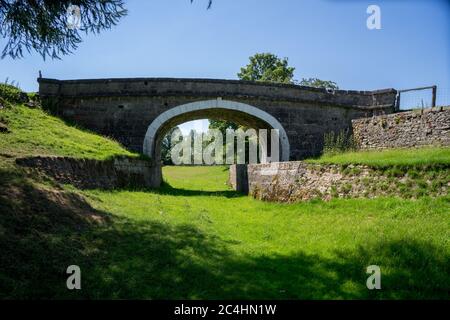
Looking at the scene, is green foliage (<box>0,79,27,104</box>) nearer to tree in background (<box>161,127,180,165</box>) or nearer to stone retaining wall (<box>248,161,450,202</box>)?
stone retaining wall (<box>248,161,450,202</box>)

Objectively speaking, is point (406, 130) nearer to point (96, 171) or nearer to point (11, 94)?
point (96, 171)

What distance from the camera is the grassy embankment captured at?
4.08m

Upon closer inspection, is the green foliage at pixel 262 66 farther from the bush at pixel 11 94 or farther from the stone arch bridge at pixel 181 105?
the bush at pixel 11 94

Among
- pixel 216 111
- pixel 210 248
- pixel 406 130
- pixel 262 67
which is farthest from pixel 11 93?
pixel 262 67

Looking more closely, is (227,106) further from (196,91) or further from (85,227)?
(85,227)

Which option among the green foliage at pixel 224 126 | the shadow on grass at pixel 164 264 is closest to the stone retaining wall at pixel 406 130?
the shadow on grass at pixel 164 264

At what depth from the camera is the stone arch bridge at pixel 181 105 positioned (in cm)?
1652

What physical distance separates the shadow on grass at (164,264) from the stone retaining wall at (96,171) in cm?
190

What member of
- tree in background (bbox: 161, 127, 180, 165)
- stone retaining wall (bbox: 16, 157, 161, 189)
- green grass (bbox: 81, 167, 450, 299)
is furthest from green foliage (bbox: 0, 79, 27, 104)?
tree in background (bbox: 161, 127, 180, 165)

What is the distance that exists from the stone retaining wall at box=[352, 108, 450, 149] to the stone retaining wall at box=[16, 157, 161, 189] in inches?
340

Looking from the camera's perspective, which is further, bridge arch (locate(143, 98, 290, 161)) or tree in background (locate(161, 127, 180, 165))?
tree in background (locate(161, 127, 180, 165))

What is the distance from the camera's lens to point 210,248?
5754mm

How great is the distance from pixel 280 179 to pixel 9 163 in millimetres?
6884
